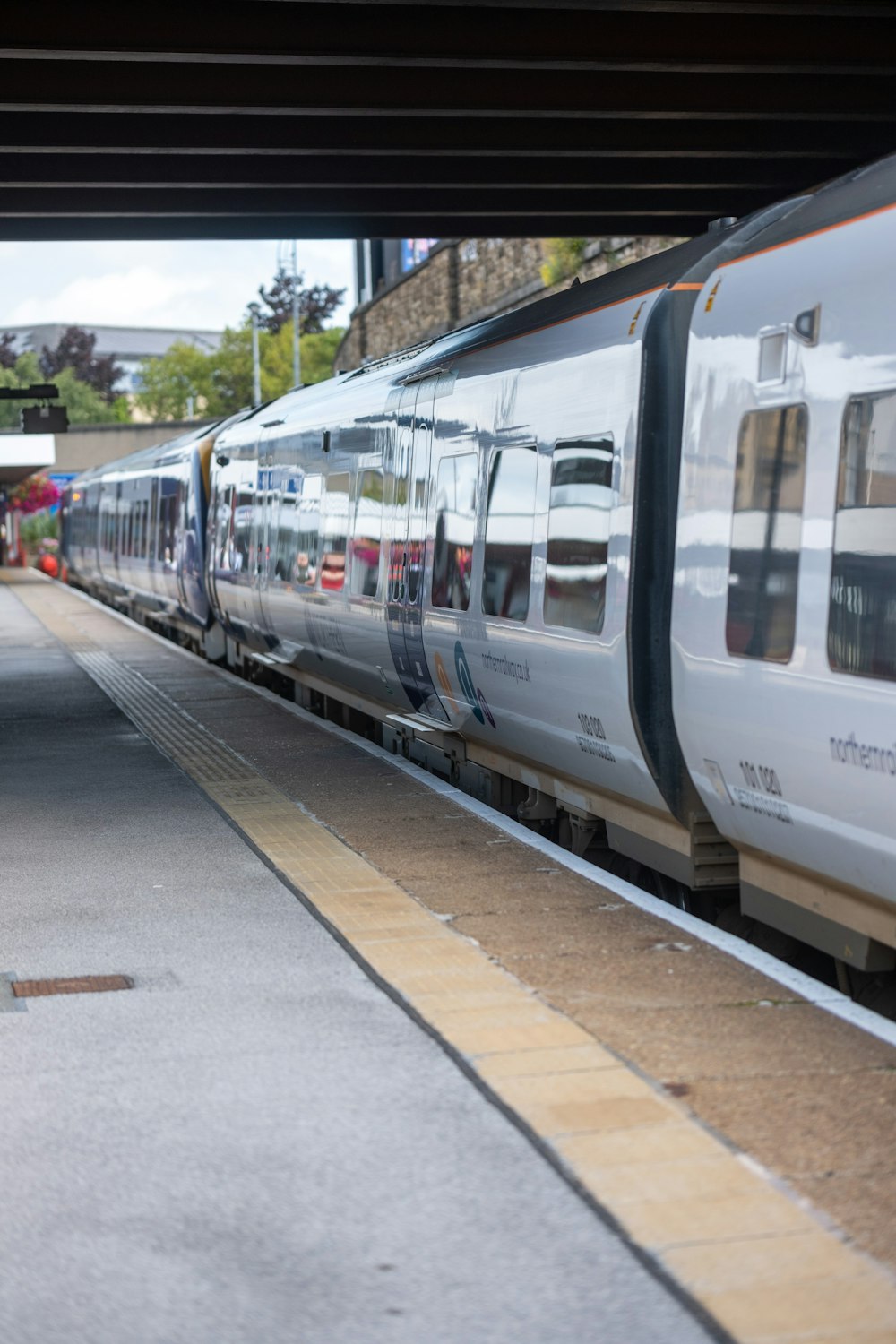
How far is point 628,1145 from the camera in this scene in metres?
4.34

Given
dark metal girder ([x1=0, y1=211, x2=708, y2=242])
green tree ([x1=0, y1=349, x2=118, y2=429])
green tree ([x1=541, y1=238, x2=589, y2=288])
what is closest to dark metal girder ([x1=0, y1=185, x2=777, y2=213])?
dark metal girder ([x1=0, y1=211, x2=708, y2=242])

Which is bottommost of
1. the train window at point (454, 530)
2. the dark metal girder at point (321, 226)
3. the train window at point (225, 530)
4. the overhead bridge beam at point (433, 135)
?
the train window at point (225, 530)

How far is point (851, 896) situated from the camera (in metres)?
5.77

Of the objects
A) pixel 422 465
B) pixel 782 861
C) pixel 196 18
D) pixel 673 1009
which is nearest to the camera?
pixel 673 1009

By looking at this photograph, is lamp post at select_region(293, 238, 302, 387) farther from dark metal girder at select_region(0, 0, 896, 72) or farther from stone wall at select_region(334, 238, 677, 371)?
dark metal girder at select_region(0, 0, 896, 72)

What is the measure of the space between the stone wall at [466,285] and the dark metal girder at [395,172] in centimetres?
601

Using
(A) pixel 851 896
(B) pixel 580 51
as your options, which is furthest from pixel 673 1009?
(B) pixel 580 51

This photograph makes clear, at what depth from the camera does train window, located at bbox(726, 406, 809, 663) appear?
19.0ft

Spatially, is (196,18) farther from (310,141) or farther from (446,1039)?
(446,1039)

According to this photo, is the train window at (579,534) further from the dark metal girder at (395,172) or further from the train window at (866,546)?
the dark metal girder at (395,172)

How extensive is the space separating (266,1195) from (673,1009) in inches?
74.4

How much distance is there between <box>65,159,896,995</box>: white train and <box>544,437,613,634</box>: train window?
0.02 metres

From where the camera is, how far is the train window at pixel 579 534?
7438 millimetres

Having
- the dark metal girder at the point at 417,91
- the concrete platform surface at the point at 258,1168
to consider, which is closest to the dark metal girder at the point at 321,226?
the dark metal girder at the point at 417,91
